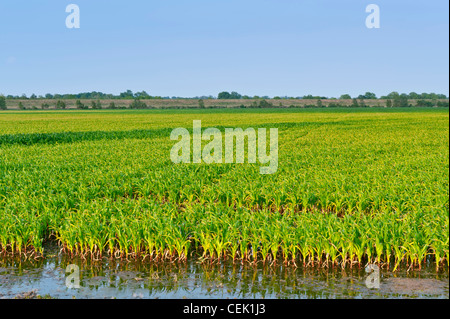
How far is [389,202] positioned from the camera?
1020cm

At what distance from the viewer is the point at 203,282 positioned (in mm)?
6906

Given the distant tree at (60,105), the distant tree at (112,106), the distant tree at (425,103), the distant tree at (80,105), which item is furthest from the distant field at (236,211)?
the distant tree at (425,103)

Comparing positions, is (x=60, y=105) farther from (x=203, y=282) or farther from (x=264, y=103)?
(x=203, y=282)

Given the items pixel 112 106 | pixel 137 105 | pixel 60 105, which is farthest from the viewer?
pixel 137 105

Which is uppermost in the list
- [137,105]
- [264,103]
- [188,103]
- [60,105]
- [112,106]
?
[188,103]

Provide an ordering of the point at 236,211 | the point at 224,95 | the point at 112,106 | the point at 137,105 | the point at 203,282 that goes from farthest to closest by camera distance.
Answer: the point at 224,95 < the point at 137,105 < the point at 112,106 < the point at 236,211 < the point at 203,282

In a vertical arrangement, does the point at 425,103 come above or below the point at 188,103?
above

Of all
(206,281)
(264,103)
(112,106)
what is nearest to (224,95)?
(264,103)

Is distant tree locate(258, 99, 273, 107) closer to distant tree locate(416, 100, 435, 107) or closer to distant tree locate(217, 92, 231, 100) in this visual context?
distant tree locate(217, 92, 231, 100)

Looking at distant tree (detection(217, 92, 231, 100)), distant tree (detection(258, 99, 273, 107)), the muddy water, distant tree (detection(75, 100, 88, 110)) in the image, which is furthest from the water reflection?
distant tree (detection(217, 92, 231, 100))

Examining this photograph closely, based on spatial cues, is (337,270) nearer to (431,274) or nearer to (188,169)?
(431,274)

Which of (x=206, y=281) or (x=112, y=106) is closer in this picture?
(x=206, y=281)

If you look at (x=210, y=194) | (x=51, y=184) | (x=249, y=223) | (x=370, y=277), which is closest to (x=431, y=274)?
(x=370, y=277)

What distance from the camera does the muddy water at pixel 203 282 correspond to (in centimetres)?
643
